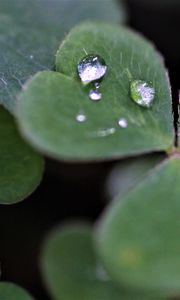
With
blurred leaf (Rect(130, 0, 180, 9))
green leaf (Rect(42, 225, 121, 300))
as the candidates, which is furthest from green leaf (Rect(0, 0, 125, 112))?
green leaf (Rect(42, 225, 121, 300))

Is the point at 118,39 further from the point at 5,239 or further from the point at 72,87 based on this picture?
the point at 5,239

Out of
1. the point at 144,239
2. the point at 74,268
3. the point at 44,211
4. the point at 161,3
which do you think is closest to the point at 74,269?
the point at 74,268

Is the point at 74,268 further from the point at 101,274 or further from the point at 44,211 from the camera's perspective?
the point at 44,211

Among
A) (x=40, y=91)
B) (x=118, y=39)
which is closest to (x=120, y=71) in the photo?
(x=118, y=39)

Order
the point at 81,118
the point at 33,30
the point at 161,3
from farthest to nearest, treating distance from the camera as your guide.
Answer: the point at 161,3
the point at 33,30
the point at 81,118

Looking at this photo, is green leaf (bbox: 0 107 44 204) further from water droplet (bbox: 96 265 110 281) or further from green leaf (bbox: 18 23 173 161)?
water droplet (bbox: 96 265 110 281)
